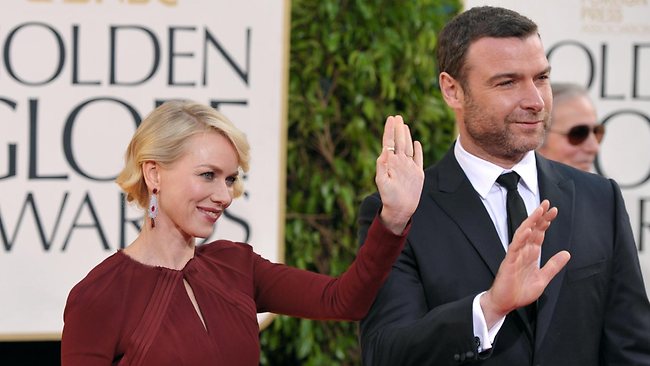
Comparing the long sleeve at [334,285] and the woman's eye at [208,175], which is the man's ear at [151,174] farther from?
the long sleeve at [334,285]

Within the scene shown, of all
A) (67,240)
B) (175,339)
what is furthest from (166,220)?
(67,240)

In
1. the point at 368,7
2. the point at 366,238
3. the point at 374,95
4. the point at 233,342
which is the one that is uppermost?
the point at 368,7

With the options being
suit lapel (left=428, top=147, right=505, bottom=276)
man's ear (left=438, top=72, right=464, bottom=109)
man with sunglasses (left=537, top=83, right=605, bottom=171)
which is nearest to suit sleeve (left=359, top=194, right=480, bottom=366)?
suit lapel (left=428, top=147, right=505, bottom=276)

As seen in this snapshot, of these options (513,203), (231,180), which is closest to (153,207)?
(231,180)

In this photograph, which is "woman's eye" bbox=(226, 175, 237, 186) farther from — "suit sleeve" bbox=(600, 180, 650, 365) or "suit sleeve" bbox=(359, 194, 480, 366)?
"suit sleeve" bbox=(600, 180, 650, 365)

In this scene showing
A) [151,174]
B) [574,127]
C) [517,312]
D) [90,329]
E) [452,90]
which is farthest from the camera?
[574,127]

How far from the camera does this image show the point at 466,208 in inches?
100

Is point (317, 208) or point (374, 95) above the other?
point (374, 95)

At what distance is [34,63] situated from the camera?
379 centimetres

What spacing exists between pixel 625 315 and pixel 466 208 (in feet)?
1.38

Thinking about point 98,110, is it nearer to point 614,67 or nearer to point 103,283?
point 103,283

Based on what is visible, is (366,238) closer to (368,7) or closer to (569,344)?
(569,344)

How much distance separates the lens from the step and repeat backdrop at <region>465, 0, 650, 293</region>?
13.4 ft

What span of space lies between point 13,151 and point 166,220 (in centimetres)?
141
